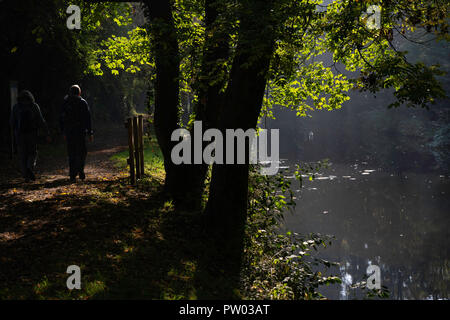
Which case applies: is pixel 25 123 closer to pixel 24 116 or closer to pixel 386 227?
pixel 24 116

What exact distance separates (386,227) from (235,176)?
693 inches

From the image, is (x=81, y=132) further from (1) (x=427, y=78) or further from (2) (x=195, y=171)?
(1) (x=427, y=78)

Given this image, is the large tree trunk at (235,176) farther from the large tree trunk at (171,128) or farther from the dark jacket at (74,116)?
the dark jacket at (74,116)

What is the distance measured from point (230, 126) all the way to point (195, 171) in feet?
8.17

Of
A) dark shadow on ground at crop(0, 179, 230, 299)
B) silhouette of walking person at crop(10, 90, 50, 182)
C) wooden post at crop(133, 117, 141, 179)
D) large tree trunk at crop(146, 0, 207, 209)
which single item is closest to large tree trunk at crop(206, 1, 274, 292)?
dark shadow on ground at crop(0, 179, 230, 299)

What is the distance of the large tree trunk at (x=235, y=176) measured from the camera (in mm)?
6750

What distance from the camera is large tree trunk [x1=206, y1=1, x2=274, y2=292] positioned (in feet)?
22.1

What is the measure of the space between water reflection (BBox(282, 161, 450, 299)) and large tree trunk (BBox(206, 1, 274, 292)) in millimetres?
6397

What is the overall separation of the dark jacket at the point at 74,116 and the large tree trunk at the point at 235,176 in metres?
4.34

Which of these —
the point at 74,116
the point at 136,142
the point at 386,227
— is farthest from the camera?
the point at 386,227

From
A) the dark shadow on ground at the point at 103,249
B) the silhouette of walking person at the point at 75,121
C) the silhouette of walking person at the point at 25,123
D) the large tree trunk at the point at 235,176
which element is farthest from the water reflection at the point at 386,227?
the silhouette of walking person at the point at 25,123

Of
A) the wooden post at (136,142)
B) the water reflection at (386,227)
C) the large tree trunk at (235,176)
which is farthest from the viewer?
the water reflection at (386,227)

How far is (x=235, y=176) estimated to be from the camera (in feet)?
23.6

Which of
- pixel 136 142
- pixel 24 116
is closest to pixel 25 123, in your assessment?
pixel 24 116
